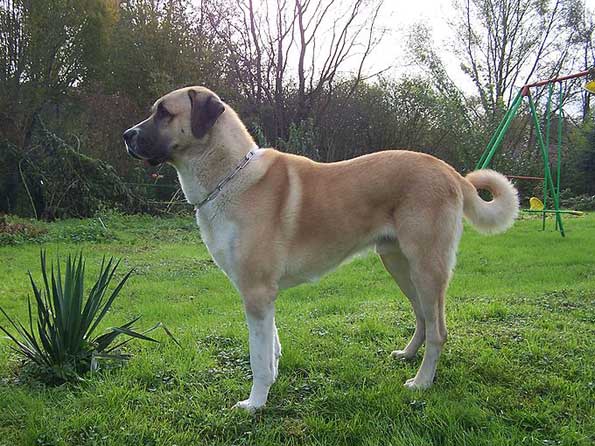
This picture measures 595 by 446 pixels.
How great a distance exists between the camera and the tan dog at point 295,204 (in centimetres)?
300

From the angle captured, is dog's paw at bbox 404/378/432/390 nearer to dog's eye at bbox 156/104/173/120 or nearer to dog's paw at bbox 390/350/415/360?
dog's paw at bbox 390/350/415/360

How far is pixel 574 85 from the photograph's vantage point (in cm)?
2234

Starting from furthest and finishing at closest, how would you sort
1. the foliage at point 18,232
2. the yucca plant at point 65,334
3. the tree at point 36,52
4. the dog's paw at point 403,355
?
1. the tree at point 36,52
2. the foliage at point 18,232
3. the dog's paw at point 403,355
4. the yucca plant at point 65,334

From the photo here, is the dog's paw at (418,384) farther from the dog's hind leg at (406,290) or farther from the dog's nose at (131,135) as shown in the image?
the dog's nose at (131,135)

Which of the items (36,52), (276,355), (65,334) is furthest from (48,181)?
(276,355)

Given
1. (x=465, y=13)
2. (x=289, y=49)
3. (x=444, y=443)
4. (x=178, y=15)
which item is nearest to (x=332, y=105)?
(x=289, y=49)

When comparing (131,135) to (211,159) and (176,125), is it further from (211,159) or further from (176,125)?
(211,159)

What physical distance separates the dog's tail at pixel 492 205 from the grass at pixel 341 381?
871 millimetres

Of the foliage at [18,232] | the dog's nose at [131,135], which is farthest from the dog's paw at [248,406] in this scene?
Result: the foliage at [18,232]

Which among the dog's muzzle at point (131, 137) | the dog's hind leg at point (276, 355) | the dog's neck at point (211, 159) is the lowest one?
the dog's hind leg at point (276, 355)

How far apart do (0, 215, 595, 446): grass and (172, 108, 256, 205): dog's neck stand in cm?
121

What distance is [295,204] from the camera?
10.2 feet

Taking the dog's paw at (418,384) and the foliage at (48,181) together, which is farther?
the foliage at (48,181)

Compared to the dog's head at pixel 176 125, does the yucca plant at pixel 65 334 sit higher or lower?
lower
